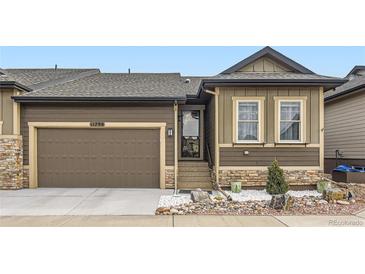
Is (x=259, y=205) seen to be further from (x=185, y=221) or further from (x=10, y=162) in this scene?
(x=10, y=162)

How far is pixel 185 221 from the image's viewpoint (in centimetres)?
626

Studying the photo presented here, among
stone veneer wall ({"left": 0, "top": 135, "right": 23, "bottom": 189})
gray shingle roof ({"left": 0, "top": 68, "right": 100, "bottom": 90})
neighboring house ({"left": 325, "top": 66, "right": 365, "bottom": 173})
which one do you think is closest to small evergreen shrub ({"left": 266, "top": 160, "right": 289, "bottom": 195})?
neighboring house ({"left": 325, "top": 66, "right": 365, "bottom": 173})

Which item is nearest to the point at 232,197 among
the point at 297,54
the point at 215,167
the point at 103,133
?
the point at 215,167

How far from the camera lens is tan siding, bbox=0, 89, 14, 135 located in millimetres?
10086

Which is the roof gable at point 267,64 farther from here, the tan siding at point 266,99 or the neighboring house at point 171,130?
the tan siding at point 266,99

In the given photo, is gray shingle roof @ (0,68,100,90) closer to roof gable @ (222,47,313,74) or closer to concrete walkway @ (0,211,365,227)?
concrete walkway @ (0,211,365,227)

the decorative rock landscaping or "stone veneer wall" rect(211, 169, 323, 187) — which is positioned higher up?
"stone veneer wall" rect(211, 169, 323, 187)

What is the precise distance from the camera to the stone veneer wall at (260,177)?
10008 mm

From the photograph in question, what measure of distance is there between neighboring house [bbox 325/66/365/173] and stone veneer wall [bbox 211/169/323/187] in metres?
2.97

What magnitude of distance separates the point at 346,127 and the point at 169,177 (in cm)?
815

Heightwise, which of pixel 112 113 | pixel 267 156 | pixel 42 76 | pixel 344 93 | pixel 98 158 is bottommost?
pixel 98 158

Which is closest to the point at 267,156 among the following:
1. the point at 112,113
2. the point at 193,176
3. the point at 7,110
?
the point at 193,176

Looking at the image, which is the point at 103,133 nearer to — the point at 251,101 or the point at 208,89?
the point at 208,89

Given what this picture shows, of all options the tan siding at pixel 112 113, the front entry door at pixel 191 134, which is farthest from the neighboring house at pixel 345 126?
the tan siding at pixel 112 113
